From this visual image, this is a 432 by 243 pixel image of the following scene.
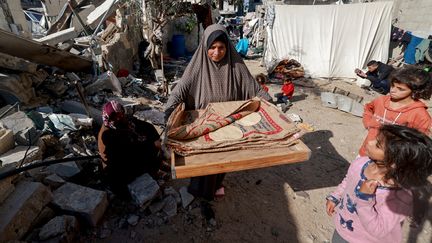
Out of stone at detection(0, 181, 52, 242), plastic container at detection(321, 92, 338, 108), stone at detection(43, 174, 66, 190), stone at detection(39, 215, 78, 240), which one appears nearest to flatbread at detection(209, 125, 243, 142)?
stone at detection(39, 215, 78, 240)

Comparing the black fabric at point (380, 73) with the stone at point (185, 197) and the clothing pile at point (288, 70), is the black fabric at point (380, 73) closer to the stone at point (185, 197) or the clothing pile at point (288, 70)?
the clothing pile at point (288, 70)

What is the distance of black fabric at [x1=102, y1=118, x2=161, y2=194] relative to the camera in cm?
279

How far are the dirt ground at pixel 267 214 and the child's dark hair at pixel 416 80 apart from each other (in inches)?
61.5

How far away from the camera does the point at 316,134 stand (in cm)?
496

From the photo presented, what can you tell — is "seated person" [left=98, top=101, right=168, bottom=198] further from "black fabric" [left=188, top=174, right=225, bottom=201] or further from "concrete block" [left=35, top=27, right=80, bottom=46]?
"concrete block" [left=35, top=27, right=80, bottom=46]

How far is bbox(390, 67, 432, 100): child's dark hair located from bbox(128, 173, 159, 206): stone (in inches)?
99.6

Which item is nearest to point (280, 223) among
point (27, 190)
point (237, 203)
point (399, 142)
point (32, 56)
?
point (237, 203)

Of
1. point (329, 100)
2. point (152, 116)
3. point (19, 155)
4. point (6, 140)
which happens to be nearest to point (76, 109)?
point (152, 116)

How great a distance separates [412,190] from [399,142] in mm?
283

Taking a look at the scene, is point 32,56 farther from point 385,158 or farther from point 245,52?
point 245,52

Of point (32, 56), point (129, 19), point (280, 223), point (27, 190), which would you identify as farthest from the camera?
point (129, 19)

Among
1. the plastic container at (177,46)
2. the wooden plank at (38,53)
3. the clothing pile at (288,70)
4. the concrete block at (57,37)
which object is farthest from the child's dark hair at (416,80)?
the plastic container at (177,46)

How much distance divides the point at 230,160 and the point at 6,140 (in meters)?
2.80

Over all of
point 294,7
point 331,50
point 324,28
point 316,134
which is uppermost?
point 294,7
